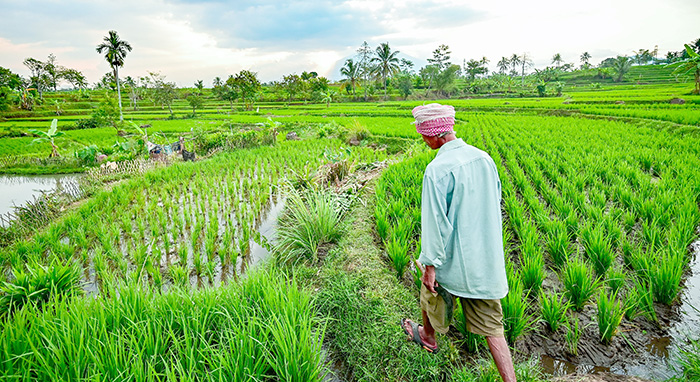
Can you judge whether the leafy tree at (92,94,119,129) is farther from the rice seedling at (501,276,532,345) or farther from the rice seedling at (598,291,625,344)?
the rice seedling at (598,291,625,344)

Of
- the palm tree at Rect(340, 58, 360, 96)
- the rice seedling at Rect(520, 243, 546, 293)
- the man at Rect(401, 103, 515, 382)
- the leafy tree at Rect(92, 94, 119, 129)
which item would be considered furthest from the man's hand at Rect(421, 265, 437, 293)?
the palm tree at Rect(340, 58, 360, 96)

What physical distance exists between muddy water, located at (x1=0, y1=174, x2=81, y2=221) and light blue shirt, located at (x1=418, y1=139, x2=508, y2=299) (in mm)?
6973

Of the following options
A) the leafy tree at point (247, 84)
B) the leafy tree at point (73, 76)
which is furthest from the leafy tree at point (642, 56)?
the leafy tree at point (73, 76)

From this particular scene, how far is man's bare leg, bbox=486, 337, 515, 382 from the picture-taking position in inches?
54.5

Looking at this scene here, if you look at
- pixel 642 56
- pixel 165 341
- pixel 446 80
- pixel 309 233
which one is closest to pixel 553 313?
pixel 309 233

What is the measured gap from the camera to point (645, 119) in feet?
33.3

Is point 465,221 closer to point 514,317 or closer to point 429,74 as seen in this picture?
point 514,317

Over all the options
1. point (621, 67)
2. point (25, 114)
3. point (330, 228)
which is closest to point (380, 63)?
point (621, 67)

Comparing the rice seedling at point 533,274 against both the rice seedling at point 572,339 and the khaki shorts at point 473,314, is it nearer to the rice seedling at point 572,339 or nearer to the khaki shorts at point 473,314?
the rice seedling at point 572,339

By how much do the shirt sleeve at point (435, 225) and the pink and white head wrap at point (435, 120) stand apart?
24cm

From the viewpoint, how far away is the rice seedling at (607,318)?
1777 mm

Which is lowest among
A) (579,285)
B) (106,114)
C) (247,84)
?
(579,285)

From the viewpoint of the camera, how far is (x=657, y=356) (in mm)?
1749

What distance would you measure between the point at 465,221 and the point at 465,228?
0.03 metres
